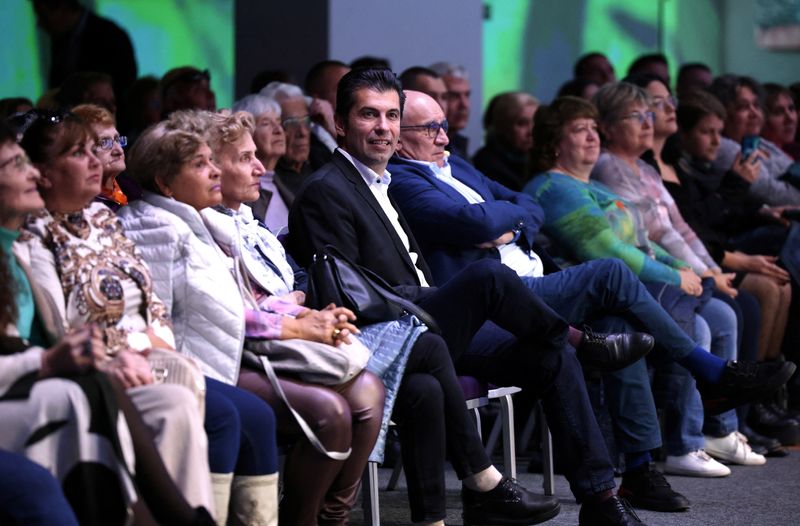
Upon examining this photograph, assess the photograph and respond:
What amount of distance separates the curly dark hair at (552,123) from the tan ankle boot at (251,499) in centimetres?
231

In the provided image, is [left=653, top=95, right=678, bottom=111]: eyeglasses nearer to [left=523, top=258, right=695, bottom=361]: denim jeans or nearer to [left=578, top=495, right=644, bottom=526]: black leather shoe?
[left=523, top=258, right=695, bottom=361]: denim jeans

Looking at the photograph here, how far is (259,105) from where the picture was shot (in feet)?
17.2

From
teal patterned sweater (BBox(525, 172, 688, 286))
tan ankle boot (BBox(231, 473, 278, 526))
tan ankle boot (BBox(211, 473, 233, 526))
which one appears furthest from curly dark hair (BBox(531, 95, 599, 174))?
tan ankle boot (BBox(211, 473, 233, 526))

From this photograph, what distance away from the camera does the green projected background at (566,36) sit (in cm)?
948

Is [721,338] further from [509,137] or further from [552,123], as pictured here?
[509,137]

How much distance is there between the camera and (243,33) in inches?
270

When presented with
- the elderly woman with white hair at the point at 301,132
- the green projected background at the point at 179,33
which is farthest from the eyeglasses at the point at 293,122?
the green projected background at the point at 179,33

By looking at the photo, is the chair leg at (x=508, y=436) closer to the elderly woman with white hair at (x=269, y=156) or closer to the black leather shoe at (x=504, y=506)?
the black leather shoe at (x=504, y=506)

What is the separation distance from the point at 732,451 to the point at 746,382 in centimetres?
85

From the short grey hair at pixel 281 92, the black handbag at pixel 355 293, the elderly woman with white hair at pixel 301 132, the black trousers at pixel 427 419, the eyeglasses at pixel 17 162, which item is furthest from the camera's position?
the short grey hair at pixel 281 92

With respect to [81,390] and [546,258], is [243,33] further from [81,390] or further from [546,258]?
[81,390]

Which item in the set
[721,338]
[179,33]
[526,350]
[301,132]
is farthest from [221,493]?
[179,33]

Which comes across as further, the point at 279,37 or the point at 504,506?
the point at 279,37

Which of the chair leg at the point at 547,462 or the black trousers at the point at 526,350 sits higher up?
the black trousers at the point at 526,350
